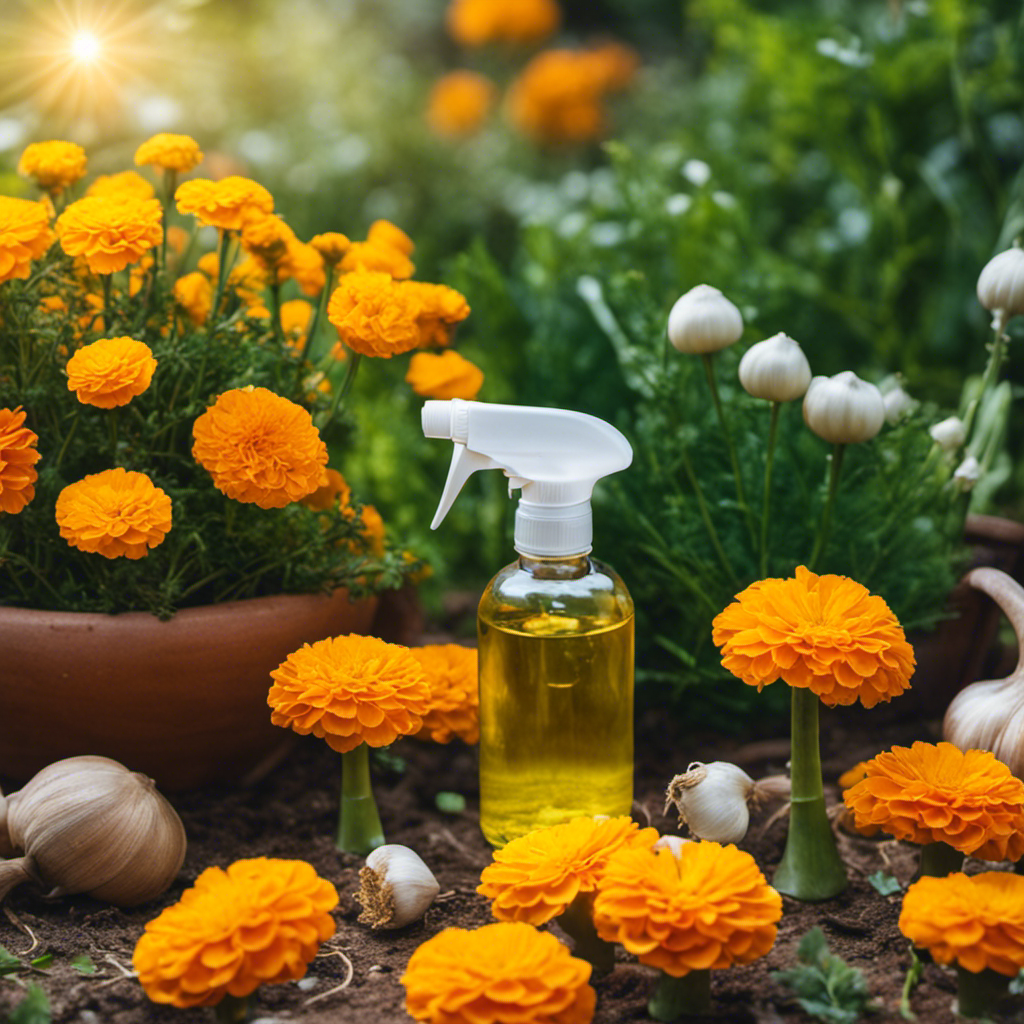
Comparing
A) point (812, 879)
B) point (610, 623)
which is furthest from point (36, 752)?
point (812, 879)

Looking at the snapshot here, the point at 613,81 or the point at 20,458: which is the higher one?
the point at 613,81

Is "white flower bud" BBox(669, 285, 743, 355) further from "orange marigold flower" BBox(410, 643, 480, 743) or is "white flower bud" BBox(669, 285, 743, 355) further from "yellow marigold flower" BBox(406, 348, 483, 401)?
"orange marigold flower" BBox(410, 643, 480, 743)

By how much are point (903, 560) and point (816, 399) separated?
1.16ft

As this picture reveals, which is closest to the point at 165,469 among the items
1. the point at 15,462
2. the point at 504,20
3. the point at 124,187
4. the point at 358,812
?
the point at 15,462

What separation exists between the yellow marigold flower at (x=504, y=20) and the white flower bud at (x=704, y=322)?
2306 millimetres

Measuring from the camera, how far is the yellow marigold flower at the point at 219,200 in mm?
1015

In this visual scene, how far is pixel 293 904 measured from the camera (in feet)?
2.60

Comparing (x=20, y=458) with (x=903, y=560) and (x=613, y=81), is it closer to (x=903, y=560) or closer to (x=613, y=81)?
(x=903, y=560)

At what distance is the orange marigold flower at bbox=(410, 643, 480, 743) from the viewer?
3.71 ft

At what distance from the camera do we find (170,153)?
109 centimetres

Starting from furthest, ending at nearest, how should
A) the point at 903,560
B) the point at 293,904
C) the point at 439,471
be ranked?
the point at 439,471 < the point at 903,560 < the point at 293,904

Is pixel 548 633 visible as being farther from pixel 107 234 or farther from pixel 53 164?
pixel 53 164

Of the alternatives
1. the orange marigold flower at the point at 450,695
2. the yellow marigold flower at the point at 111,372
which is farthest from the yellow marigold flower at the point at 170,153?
the orange marigold flower at the point at 450,695

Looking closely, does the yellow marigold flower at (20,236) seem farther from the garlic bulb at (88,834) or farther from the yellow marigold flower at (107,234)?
the garlic bulb at (88,834)
